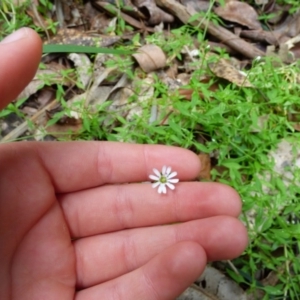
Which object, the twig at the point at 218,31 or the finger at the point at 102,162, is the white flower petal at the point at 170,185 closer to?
the finger at the point at 102,162

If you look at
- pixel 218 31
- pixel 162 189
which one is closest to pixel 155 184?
pixel 162 189

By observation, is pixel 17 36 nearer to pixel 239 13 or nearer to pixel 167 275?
pixel 167 275

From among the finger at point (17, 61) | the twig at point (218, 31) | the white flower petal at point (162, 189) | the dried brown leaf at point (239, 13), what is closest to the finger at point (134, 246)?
the white flower petal at point (162, 189)

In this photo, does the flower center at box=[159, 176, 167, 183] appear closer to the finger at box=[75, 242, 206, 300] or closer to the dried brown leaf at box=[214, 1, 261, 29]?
the finger at box=[75, 242, 206, 300]

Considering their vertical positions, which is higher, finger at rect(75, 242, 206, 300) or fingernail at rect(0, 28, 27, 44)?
fingernail at rect(0, 28, 27, 44)

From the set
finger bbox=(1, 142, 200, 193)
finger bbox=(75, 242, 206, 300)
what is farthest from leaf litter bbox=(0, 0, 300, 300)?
finger bbox=(75, 242, 206, 300)

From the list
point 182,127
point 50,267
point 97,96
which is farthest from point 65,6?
point 50,267

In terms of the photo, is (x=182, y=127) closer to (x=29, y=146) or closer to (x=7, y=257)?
(x=29, y=146)
